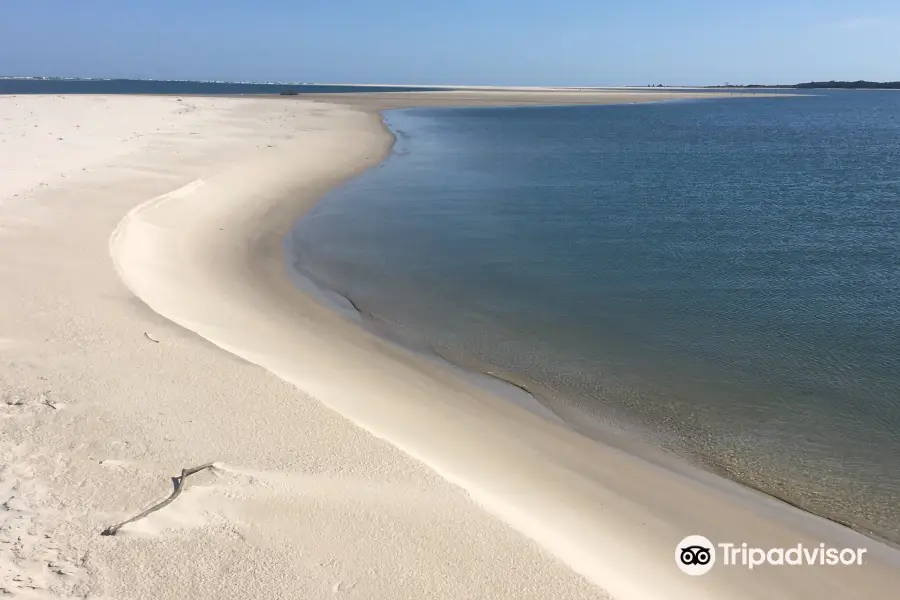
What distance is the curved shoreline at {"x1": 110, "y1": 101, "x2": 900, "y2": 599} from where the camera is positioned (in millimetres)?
4629

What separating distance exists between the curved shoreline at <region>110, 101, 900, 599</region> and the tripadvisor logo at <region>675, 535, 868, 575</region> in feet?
0.26

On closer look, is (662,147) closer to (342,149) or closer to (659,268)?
(342,149)

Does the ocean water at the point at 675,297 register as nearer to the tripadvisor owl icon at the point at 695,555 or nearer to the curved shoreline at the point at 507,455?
the curved shoreline at the point at 507,455

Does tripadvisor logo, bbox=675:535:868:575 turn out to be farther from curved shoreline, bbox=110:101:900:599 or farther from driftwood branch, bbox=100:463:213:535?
driftwood branch, bbox=100:463:213:535

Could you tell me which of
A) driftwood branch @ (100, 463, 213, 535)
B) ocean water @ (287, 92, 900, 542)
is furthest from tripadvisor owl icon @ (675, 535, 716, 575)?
driftwood branch @ (100, 463, 213, 535)

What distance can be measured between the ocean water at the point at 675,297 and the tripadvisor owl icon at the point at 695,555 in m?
1.16

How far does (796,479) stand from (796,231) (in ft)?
34.2

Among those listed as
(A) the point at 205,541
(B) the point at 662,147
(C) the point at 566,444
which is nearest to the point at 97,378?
(A) the point at 205,541

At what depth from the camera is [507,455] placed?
5.89 m

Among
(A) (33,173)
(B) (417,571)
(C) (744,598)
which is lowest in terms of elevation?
(C) (744,598)

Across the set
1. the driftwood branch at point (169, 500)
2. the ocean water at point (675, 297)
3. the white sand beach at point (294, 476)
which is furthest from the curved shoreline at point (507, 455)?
the driftwood branch at point (169, 500)

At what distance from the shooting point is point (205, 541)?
3.93 meters

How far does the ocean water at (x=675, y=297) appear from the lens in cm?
648

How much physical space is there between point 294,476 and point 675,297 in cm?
743
